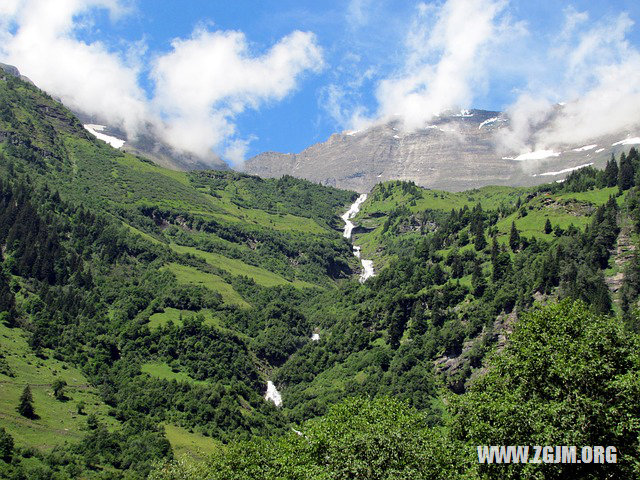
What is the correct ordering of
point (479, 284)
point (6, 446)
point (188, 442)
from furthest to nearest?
point (479, 284) < point (188, 442) < point (6, 446)

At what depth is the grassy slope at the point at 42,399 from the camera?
125 m

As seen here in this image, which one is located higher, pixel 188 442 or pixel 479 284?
pixel 479 284

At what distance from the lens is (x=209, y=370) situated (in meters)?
195

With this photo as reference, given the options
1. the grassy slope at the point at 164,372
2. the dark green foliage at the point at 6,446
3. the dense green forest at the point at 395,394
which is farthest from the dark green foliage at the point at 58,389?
the grassy slope at the point at 164,372

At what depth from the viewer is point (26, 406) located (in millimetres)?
131000

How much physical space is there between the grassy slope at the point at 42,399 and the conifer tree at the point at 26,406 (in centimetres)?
149

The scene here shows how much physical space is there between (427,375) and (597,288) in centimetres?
5431

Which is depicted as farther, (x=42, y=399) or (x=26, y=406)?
(x=42, y=399)

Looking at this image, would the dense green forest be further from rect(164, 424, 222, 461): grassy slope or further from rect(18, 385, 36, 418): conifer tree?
rect(164, 424, 222, 461): grassy slope

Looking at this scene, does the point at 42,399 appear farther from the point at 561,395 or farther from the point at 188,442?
the point at 561,395

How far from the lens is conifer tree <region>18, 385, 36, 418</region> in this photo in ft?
427

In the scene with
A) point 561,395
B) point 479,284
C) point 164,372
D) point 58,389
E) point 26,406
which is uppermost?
point 479,284

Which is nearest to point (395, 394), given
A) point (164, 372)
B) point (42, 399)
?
point (164, 372)

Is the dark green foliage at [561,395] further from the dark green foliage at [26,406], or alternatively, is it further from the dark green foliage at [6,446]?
the dark green foliage at [26,406]
